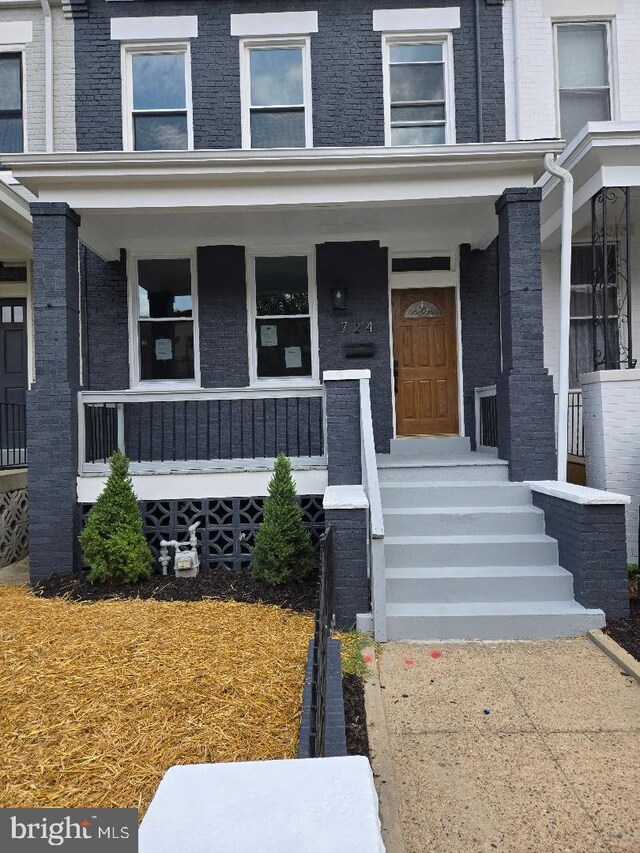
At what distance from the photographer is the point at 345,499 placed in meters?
4.93

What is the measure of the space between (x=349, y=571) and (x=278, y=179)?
4.23 m

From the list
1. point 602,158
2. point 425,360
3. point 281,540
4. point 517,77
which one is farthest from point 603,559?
point 517,77

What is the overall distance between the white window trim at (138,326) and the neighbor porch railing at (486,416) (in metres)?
3.89

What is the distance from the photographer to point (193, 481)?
6277 millimetres

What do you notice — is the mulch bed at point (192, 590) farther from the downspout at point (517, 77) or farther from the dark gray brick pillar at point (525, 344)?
the downspout at point (517, 77)

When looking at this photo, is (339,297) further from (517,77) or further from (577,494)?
(577,494)

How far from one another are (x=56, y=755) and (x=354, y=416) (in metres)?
3.79

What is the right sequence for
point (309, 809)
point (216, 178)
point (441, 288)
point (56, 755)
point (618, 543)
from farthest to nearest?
point (441, 288), point (216, 178), point (618, 543), point (56, 755), point (309, 809)

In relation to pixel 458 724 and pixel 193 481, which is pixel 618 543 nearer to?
pixel 458 724

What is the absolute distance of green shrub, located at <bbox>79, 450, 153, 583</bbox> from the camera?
5.66 m

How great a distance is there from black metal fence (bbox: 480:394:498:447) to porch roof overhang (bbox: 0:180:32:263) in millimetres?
6452

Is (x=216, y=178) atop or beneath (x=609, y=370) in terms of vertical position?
atop

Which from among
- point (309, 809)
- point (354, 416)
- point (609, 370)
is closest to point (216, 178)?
point (354, 416)

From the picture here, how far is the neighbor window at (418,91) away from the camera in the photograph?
8.44 meters
